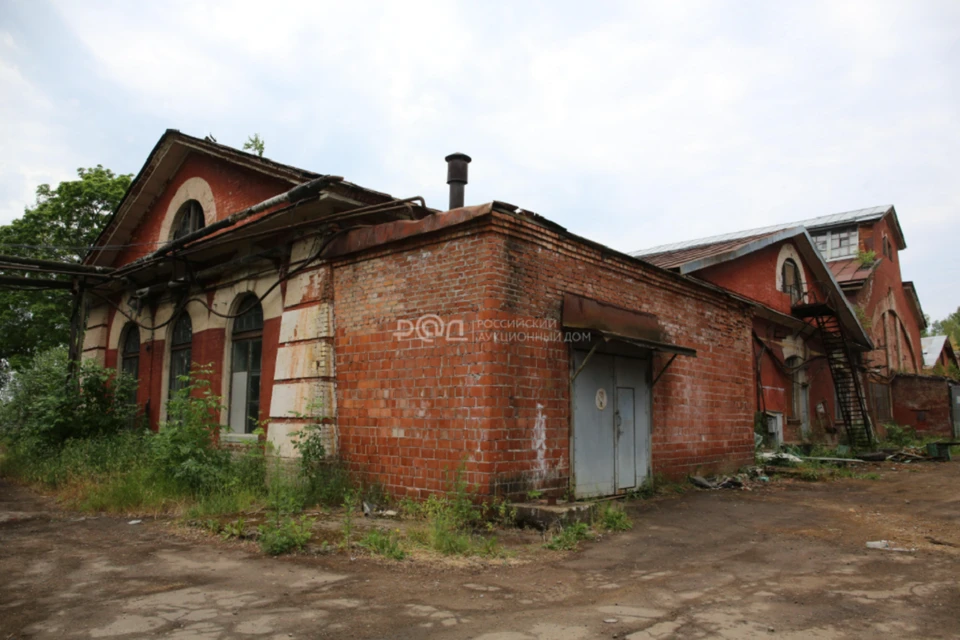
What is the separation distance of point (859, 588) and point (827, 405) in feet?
52.0

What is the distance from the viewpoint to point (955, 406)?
70.5ft

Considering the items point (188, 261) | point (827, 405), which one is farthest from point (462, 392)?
point (827, 405)

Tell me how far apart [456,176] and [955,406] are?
20.9 meters

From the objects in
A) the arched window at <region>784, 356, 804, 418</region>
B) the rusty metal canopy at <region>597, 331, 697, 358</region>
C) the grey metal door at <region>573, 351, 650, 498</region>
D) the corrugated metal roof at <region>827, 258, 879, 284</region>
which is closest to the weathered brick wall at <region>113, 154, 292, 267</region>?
the rusty metal canopy at <region>597, 331, 697, 358</region>

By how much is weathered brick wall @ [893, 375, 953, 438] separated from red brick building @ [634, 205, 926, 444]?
0.24 meters

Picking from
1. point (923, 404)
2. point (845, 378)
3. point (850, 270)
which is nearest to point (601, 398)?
point (845, 378)

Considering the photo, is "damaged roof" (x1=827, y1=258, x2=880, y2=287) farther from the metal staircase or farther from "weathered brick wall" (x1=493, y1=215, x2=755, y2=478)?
"weathered brick wall" (x1=493, y1=215, x2=755, y2=478)

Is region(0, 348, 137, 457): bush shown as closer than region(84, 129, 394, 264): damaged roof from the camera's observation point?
No

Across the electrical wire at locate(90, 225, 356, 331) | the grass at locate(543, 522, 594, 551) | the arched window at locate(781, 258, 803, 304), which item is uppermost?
the arched window at locate(781, 258, 803, 304)

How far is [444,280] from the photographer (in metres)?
7.29

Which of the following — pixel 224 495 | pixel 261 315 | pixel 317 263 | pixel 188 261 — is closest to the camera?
pixel 224 495

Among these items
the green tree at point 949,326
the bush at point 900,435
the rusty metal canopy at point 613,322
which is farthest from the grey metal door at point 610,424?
the green tree at point 949,326

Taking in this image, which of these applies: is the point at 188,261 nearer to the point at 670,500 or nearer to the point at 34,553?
the point at 34,553

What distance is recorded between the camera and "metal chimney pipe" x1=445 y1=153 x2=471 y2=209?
9070 millimetres
